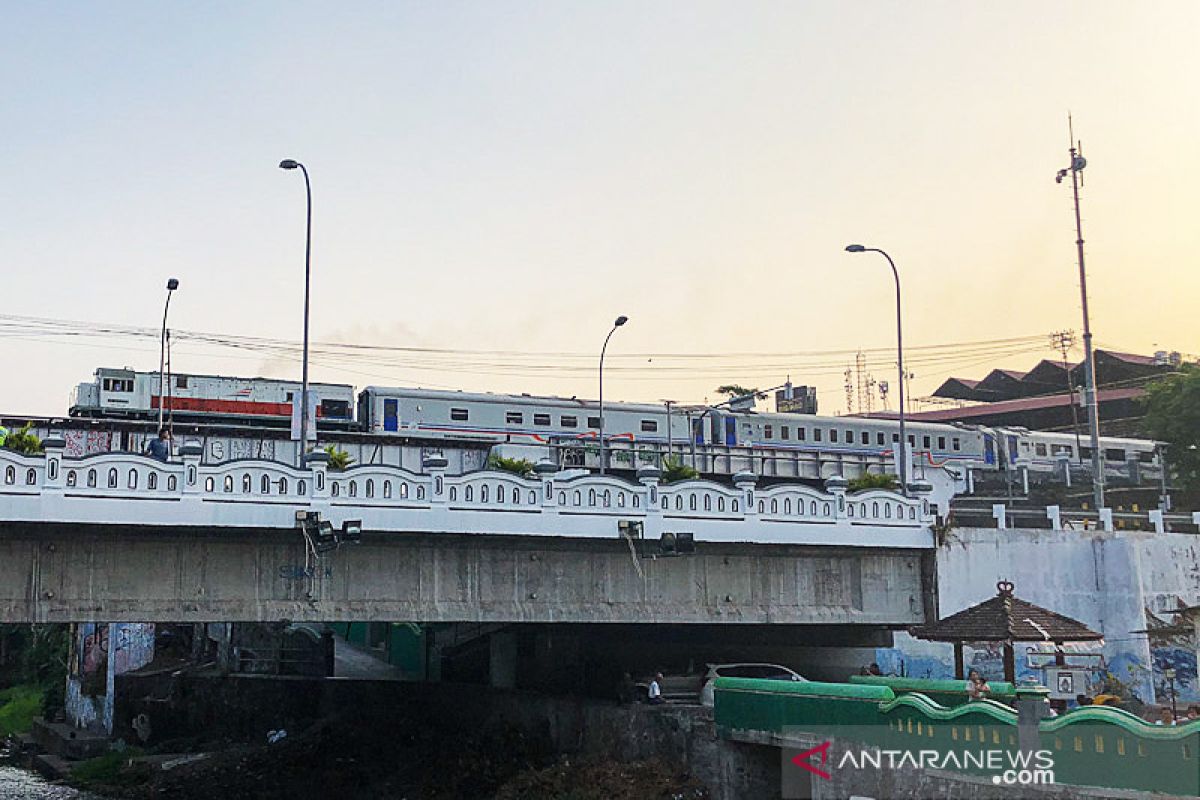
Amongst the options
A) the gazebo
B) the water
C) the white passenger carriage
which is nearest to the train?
the white passenger carriage

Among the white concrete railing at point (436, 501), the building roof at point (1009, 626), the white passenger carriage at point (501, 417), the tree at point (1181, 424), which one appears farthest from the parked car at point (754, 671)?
the tree at point (1181, 424)

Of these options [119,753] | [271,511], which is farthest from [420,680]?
[271,511]

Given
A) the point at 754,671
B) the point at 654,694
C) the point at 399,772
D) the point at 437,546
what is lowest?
the point at 399,772

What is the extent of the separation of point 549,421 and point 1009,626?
28962 mm

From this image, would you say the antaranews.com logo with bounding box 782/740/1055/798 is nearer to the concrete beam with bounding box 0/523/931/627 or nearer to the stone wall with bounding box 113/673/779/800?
the stone wall with bounding box 113/673/779/800

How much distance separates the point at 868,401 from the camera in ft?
362

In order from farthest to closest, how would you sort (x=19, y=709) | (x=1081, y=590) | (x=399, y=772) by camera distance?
(x=19, y=709), (x=399, y=772), (x=1081, y=590)

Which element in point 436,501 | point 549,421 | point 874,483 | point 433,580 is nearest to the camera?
point 436,501

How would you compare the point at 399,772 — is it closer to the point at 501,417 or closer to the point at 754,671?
the point at 754,671

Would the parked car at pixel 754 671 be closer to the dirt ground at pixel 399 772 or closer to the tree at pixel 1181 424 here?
the dirt ground at pixel 399 772

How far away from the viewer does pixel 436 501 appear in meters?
25.2

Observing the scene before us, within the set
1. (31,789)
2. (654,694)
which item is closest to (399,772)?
(654,694)

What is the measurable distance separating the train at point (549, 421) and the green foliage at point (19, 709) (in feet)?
68.9

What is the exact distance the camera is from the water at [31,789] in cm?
4103
